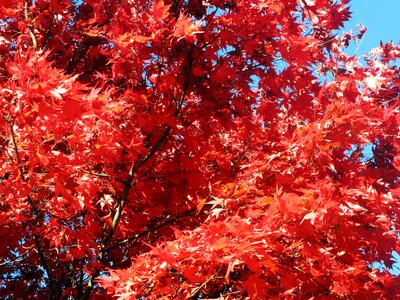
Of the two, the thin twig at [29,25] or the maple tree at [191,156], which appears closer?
the maple tree at [191,156]

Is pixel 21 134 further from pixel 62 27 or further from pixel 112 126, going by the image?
pixel 62 27

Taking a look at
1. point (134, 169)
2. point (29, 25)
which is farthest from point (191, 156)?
point (29, 25)

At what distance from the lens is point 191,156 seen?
466 centimetres

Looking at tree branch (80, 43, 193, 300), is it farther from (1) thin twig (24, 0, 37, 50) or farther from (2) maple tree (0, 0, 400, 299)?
(1) thin twig (24, 0, 37, 50)

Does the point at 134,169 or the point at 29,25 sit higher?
the point at 29,25

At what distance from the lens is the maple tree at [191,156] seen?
2.90 metres

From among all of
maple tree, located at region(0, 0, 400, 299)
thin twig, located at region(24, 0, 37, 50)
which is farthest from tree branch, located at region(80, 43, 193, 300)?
thin twig, located at region(24, 0, 37, 50)

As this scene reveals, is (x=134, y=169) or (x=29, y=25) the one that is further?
(x=29, y=25)

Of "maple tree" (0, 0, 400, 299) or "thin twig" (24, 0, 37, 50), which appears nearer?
"maple tree" (0, 0, 400, 299)

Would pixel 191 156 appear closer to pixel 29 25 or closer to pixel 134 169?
pixel 134 169

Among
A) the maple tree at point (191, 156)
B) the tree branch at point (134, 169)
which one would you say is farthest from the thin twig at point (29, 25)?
the tree branch at point (134, 169)

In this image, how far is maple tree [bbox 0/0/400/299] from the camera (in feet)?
9.53

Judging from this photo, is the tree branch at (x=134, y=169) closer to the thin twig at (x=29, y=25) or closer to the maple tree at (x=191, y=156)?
the maple tree at (x=191, y=156)

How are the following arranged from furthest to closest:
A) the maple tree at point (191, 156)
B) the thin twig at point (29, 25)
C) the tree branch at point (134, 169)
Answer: the thin twig at point (29, 25)
the tree branch at point (134, 169)
the maple tree at point (191, 156)
